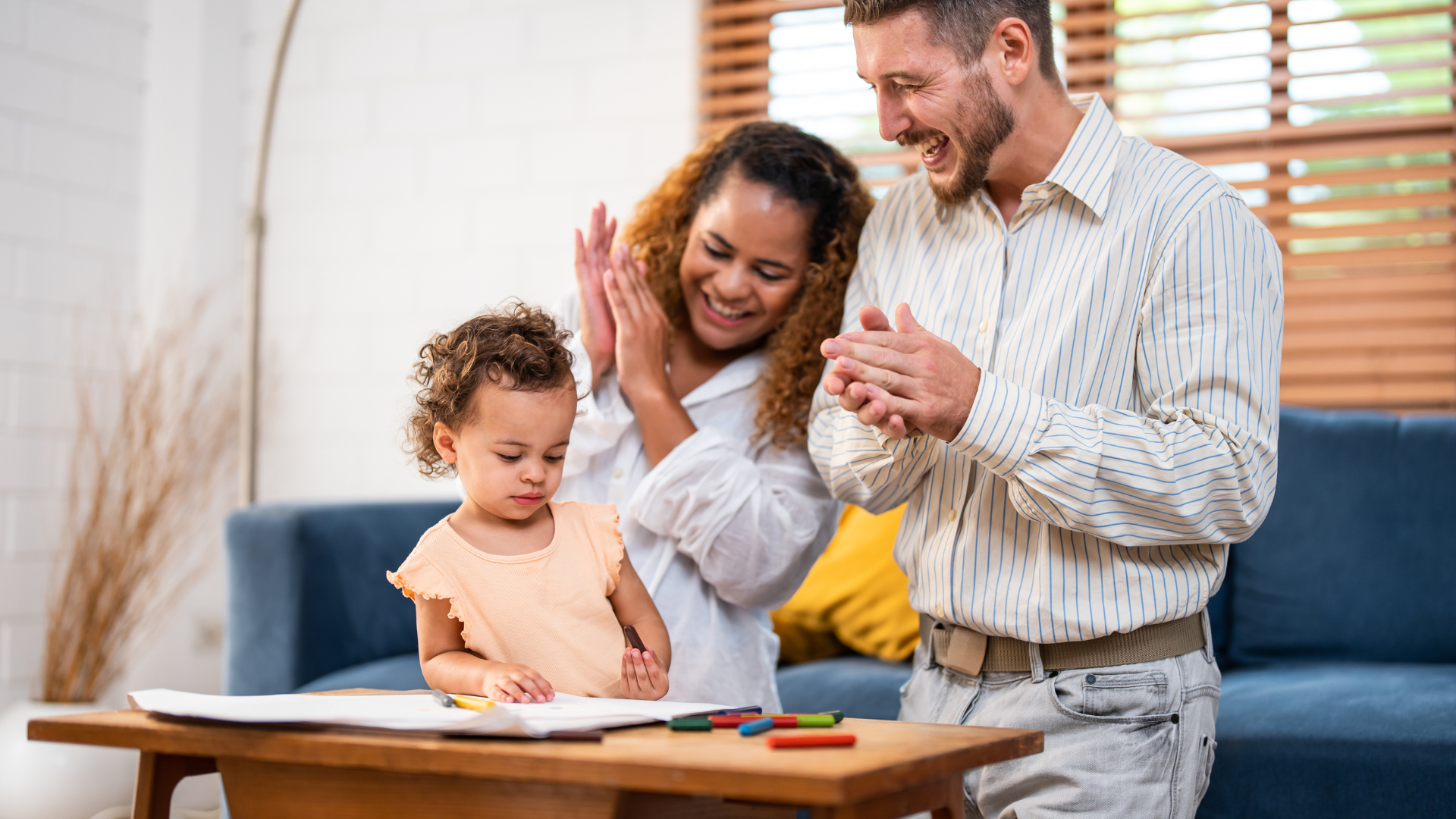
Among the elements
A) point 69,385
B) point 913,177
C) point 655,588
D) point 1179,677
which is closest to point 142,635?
point 69,385

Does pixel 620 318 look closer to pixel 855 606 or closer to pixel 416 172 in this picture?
pixel 855 606

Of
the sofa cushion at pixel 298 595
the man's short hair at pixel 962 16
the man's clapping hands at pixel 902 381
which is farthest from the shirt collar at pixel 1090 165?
the sofa cushion at pixel 298 595

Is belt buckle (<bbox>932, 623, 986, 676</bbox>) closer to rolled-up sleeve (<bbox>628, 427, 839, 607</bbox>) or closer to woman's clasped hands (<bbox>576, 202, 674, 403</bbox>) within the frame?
rolled-up sleeve (<bbox>628, 427, 839, 607</bbox>)

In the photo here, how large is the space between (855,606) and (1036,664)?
3.40 feet

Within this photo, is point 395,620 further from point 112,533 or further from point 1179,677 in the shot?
point 1179,677

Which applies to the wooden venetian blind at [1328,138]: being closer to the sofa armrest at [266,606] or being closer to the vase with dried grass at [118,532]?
the sofa armrest at [266,606]

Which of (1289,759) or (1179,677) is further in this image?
(1289,759)

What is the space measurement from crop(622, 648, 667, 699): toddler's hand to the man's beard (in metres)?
0.60

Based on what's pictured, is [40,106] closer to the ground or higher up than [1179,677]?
higher up

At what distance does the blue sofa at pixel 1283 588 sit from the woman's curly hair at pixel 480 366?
3.07 ft

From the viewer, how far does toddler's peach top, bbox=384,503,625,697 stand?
112 cm

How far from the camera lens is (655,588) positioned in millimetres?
1497

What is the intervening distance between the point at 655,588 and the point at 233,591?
3.34 ft

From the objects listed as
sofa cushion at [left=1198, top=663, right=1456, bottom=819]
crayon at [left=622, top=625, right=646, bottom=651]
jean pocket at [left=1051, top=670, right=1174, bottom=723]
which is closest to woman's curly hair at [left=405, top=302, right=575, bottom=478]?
crayon at [left=622, top=625, right=646, bottom=651]
